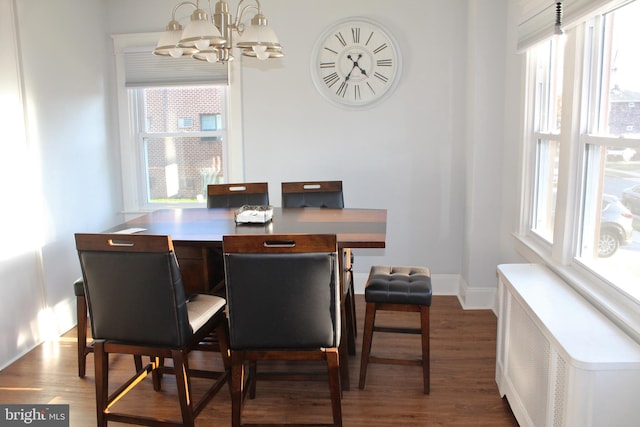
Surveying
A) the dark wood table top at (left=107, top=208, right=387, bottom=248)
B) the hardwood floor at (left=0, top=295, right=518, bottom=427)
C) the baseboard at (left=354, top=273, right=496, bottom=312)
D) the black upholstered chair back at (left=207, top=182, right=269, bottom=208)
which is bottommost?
the hardwood floor at (left=0, top=295, right=518, bottom=427)

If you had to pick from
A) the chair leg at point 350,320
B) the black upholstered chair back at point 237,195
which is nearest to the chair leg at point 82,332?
the black upholstered chair back at point 237,195

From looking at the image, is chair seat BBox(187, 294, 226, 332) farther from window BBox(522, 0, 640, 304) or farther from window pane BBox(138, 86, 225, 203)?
window pane BBox(138, 86, 225, 203)

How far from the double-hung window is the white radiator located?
2.78 m

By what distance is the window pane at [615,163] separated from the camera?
215 cm

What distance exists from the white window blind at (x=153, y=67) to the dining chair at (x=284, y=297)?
2.66m

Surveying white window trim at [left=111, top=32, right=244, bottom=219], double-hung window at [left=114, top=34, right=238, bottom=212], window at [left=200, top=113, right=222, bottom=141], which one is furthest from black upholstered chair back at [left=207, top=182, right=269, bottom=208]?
window at [left=200, top=113, right=222, bottom=141]

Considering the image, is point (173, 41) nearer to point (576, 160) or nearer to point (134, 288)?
point (134, 288)

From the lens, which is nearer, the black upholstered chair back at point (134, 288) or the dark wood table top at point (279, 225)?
the black upholstered chair back at point (134, 288)

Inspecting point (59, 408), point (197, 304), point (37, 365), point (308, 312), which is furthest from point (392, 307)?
point (37, 365)

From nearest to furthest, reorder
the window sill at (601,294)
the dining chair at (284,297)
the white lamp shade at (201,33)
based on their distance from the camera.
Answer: the window sill at (601,294), the dining chair at (284,297), the white lamp shade at (201,33)

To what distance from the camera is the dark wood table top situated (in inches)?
102

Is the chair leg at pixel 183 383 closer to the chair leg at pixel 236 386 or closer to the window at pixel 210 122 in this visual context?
the chair leg at pixel 236 386

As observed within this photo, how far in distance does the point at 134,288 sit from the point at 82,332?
3.50 feet

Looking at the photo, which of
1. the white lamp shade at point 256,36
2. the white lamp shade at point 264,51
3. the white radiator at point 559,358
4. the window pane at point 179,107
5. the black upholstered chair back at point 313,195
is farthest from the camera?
the window pane at point 179,107
